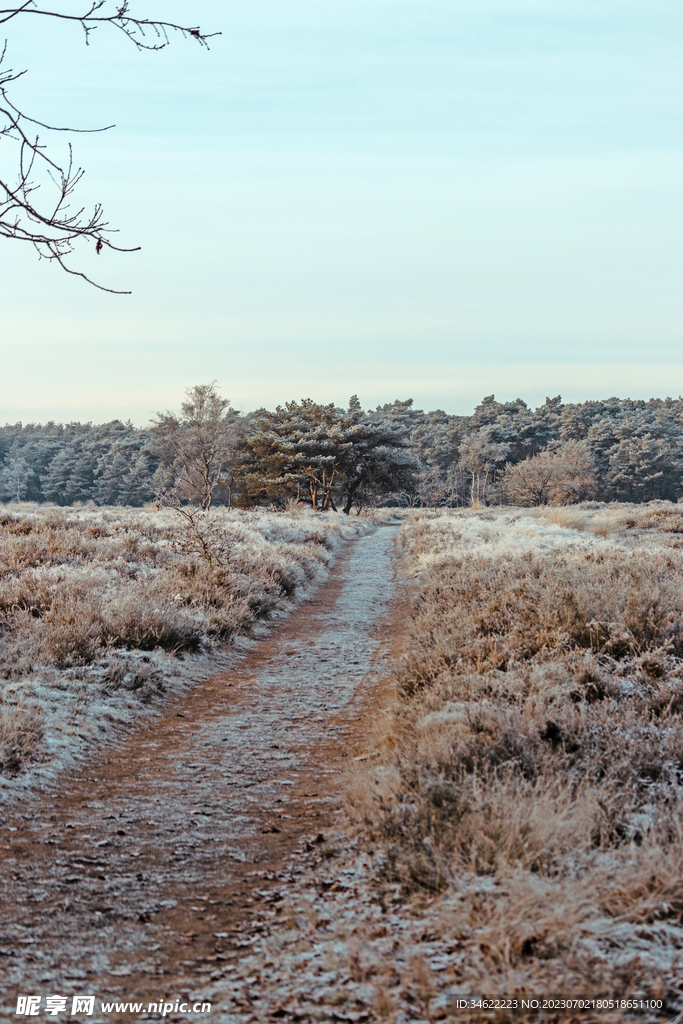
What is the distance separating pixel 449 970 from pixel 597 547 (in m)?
15.5

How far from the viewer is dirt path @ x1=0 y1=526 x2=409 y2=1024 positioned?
9.09 ft

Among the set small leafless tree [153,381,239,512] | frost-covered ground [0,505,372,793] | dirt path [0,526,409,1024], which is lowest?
dirt path [0,526,409,1024]

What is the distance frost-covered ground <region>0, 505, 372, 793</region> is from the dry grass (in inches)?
107

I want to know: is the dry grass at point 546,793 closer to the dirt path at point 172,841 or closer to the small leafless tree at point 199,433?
the dirt path at point 172,841

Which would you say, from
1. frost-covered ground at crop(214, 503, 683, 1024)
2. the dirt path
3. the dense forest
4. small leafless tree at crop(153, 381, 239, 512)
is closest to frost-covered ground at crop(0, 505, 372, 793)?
the dirt path

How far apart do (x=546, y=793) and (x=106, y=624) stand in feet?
20.5

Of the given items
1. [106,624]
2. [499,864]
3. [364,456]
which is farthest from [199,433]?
[499,864]

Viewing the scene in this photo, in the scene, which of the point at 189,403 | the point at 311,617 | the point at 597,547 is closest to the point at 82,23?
the point at 311,617

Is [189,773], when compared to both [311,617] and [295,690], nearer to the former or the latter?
[295,690]

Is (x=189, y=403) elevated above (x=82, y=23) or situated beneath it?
elevated above

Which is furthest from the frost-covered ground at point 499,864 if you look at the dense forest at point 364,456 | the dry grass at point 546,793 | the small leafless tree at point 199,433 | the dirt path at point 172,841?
the small leafless tree at point 199,433

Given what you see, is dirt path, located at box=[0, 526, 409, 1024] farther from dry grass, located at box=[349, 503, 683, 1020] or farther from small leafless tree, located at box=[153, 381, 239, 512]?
small leafless tree, located at box=[153, 381, 239, 512]

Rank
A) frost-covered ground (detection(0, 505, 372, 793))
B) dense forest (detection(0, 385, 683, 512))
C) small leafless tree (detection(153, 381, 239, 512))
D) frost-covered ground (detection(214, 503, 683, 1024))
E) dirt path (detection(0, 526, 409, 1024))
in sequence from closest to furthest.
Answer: frost-covered ground (detection(214, 503, 683, 1024))
dirt path (detection(0, 526, 409, 1024))
frost-covered ground (detection(0, 505, 372, 793))
small leafless tree (detection(153, 381, 239, 512))
dense forest (detection(0, 385, 683, 512))

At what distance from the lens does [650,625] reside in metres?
6.84
